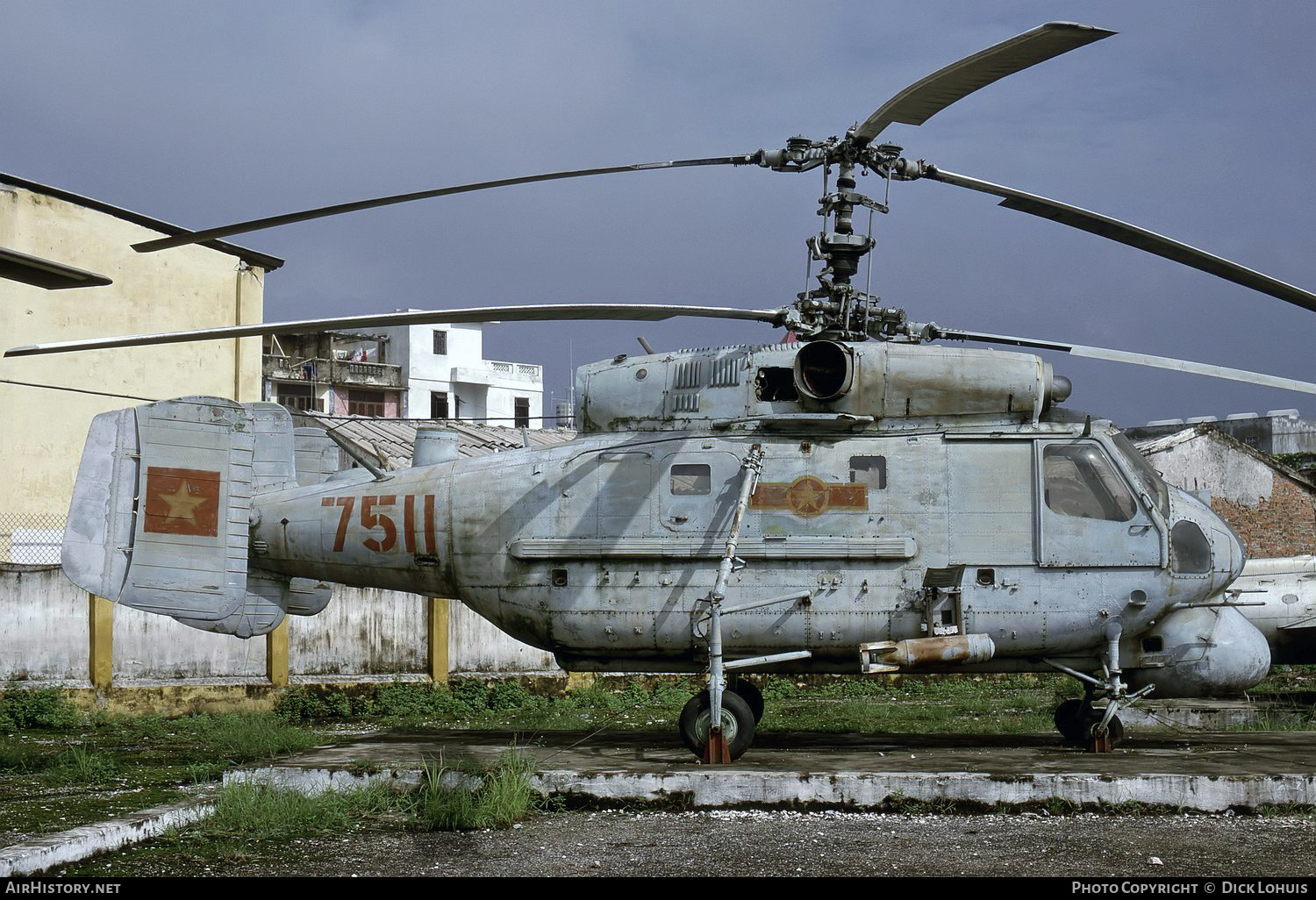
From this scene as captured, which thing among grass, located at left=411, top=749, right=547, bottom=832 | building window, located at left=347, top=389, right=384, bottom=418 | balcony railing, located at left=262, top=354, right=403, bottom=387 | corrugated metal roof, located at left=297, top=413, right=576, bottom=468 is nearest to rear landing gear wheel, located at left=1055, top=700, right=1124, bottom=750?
grass, located at left=411, top=749, right=547, bottom=832

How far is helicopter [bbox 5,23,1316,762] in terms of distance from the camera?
11125 mm

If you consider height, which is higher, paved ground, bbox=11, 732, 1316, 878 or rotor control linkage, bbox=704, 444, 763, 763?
rotor control linkage, bbox=704, 444, 763, 763

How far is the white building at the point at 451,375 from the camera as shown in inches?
2869

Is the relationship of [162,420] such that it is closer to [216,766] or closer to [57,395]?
[216,766]

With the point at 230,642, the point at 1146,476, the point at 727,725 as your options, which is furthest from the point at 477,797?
the point at 230,642

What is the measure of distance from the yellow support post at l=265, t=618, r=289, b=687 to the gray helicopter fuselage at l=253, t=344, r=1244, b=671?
23.4 feet

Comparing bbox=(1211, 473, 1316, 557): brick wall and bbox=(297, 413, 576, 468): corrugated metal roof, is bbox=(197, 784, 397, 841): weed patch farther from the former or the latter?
bbox=(1211, 473, 1316, 557): brick wall

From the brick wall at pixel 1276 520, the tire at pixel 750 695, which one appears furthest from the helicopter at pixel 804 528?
the brick wall at pixel 1276 520

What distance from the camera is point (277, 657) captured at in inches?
708

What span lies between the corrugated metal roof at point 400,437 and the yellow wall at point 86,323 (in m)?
3.16

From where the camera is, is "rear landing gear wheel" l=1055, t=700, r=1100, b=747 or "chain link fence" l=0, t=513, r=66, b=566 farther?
"chain link fence" l=0, t=513, r=66, b=566

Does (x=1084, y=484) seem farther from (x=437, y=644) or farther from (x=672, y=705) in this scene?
(x=437, y=644)

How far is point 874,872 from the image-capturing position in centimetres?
743

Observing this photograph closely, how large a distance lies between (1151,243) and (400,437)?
25191 millimetres
